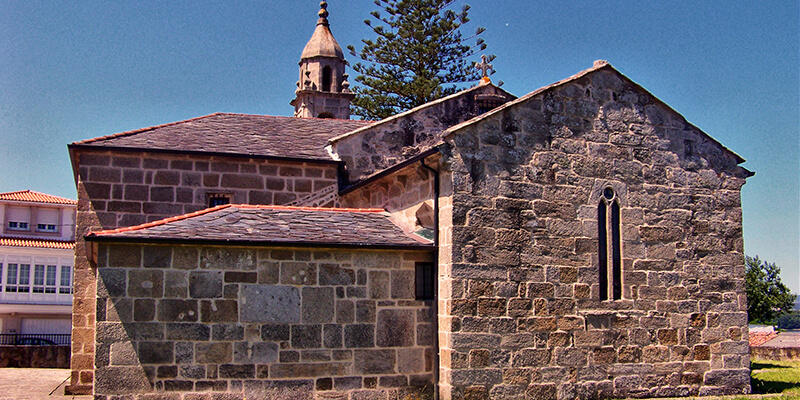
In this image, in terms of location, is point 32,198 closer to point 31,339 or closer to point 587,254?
point 31,339

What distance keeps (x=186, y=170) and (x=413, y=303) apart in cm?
573

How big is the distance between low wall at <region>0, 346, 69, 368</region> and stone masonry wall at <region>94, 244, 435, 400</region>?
12626mm

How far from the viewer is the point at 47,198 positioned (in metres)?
42.3

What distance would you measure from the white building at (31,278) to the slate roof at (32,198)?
6 cm

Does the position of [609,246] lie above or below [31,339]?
above

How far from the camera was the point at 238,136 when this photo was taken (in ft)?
51.6

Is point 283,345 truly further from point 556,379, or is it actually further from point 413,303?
point 556,379

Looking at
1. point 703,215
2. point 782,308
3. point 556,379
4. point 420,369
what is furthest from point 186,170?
point 782,308

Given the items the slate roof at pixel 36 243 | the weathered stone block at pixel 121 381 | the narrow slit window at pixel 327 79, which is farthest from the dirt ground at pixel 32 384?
the slate roof at pixel 36 243

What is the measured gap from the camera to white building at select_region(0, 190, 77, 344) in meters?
37.4

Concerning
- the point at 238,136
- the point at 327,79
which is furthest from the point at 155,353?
the point at 327,79

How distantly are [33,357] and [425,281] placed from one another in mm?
14578

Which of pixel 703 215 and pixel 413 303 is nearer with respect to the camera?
pixel 413 303

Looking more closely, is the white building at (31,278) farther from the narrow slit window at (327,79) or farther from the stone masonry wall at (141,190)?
the stone masonry wall at (141,190)
